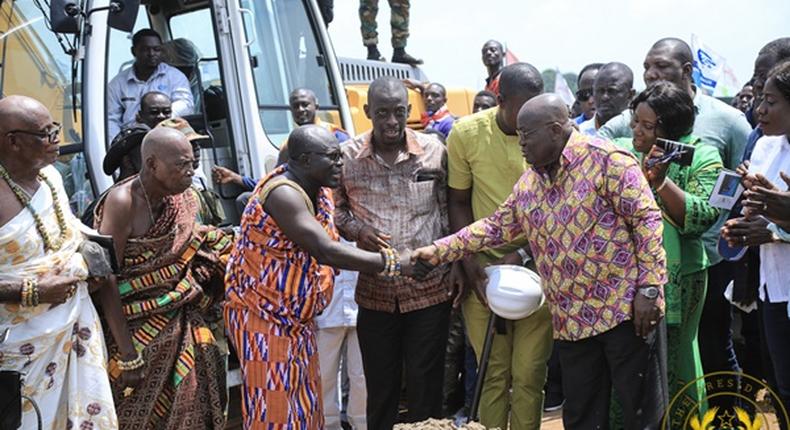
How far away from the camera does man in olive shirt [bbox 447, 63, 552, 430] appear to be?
406 centimetres

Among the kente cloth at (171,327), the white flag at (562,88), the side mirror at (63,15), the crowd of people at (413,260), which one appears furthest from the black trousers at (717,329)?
the white flag at (562,88)

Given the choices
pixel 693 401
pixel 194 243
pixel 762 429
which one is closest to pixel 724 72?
pixel 762 429

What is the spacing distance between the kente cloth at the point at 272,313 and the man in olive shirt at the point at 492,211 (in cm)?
90

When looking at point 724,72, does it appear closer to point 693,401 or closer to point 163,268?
point 693,401

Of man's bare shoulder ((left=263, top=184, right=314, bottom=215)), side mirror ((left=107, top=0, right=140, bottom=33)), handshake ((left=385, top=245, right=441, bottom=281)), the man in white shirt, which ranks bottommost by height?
handshake ((left=385, top=245, right=441, bottom=281))

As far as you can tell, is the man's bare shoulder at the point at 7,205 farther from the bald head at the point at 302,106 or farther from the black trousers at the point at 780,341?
the black trousers at the point at 780,341

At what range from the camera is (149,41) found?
17.5ft

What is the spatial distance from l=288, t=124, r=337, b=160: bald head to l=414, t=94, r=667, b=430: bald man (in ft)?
2.83

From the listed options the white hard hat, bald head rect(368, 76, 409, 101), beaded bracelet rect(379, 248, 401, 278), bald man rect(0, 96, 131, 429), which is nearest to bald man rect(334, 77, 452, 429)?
bald head rect(368, 76, 409, 101)

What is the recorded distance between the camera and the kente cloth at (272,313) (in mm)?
3549

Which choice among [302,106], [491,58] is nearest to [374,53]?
[491,58]

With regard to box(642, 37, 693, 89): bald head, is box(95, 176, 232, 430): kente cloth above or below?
below

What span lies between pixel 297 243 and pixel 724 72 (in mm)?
10836

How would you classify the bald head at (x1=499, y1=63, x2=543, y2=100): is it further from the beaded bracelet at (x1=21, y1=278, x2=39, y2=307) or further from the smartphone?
the beaded bracelet at (x1=21, y1=278, x2=39, y2=307)
